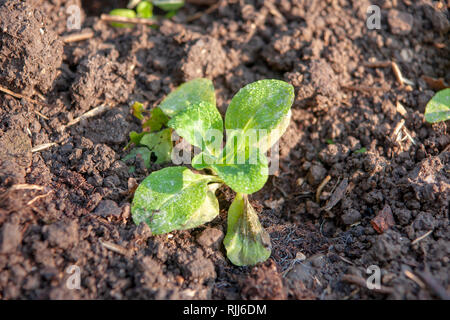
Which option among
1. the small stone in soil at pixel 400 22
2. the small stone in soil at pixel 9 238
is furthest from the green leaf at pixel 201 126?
the small stone in soil at pixel 400 22

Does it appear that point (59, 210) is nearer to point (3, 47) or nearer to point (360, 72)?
point (3, 47)

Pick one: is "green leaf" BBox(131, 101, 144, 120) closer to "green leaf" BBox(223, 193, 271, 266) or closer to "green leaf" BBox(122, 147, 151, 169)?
"green leaf" BBox(122, 147, 151, 169)

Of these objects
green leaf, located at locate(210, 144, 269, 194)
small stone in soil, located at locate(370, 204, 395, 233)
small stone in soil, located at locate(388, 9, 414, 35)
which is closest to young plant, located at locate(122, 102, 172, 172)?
green leaf, located at locate(210, 144, 269, 194)

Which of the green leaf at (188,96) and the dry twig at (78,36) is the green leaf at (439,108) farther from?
the dry twig at (78,36)

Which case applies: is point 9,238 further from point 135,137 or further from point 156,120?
point 156,120

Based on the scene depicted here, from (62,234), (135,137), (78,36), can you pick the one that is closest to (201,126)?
(135,137)

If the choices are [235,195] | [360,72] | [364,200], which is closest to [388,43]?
[360,72]
